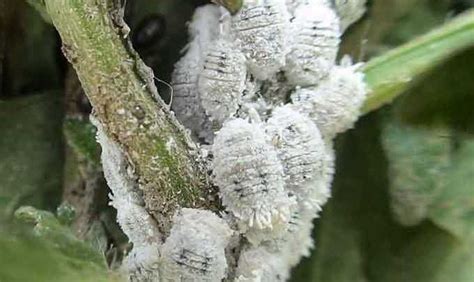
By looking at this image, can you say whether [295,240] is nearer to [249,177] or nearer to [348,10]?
[249,177]

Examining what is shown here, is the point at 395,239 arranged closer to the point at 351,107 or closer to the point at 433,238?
the point at 433,238

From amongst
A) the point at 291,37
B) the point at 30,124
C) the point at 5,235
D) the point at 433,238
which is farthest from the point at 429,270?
the point at 5,235

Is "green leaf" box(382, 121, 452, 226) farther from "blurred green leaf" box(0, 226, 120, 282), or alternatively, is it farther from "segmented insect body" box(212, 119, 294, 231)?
"blurred green leaf" box(0, 226, 120, 282)

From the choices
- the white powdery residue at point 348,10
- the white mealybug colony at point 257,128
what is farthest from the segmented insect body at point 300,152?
the white powdery residue at point 348,10

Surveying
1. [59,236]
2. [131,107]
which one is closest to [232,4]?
[131,107]

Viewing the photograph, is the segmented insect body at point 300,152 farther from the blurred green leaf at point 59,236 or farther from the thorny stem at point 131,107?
the blurred green leaf at point 59,236

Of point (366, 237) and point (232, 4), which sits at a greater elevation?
point (232, 4)
